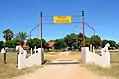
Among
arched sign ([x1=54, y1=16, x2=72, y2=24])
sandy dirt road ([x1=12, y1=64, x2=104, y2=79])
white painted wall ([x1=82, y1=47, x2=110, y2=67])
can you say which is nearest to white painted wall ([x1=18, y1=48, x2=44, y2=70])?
sandy dirt road ([x1=12, y1=64, x2=104, y2=79])

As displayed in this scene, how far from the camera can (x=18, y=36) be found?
134m

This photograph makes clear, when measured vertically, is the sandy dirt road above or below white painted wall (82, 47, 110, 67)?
below

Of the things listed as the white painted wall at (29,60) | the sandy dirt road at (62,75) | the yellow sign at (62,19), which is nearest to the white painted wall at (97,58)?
the yellow sign at (62,19)

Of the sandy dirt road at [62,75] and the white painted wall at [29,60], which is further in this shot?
the white painted wall at [29,60]

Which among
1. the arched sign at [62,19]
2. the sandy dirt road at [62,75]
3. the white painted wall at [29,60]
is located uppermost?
the arched sign at [62,19]

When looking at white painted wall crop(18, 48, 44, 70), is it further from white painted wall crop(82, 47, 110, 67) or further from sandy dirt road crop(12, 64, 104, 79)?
white painted wall crop(82, 47, 110, 67)

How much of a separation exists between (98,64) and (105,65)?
2.54 ft

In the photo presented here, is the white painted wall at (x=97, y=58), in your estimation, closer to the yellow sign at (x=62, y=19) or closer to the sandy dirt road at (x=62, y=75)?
the yellow sign at (x=62, y=19)

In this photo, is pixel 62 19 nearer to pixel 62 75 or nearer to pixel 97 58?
pixel 97 58

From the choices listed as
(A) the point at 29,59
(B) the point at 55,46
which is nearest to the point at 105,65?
(A) the point at 29,59

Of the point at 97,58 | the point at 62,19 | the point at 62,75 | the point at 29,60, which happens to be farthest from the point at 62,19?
the point at 62,75

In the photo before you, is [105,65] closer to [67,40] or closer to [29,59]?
[29,59]

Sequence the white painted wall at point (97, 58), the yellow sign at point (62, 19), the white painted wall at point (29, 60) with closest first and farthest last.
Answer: the white painted wall at point (29, 60), the white painted wall at point (97, 58), the yellow sign at point (62, 19)

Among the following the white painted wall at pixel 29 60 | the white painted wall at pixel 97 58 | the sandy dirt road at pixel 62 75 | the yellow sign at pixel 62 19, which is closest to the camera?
the sandy dirt road at pixel 62 75
